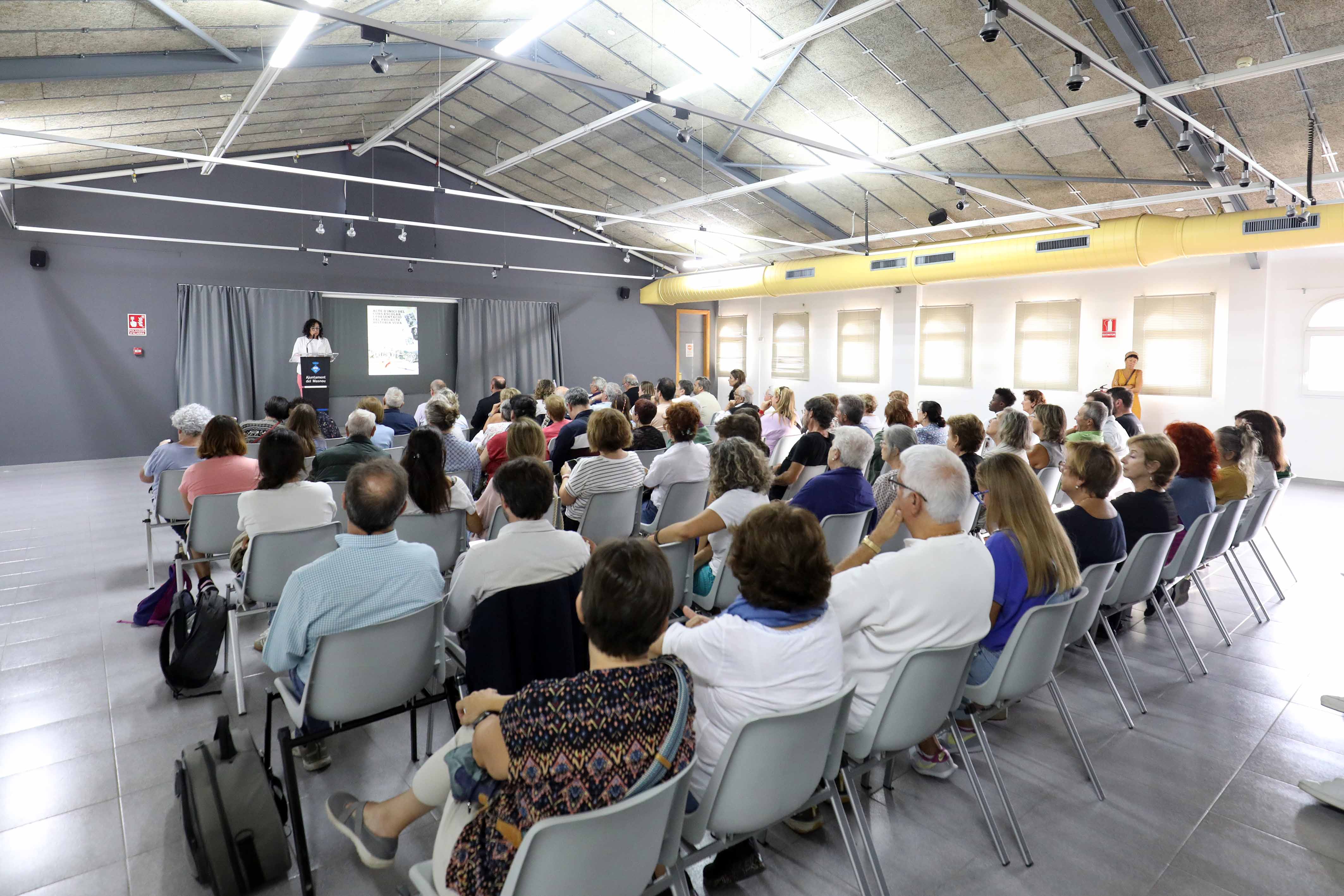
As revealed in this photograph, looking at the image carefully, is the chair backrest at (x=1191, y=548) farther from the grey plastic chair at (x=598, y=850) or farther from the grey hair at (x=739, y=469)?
the grey plastic chair at (x=598, y=850)

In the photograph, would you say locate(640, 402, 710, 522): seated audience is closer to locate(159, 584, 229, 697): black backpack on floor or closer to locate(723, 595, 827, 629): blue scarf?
locate(159, 584, 229, 697): black backpack on floor

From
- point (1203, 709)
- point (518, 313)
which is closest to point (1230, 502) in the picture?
point (1203, 709)

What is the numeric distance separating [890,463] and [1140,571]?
128 centimetres

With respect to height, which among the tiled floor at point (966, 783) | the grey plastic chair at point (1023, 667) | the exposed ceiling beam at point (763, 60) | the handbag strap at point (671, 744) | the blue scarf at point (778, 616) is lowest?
the tiled floor at point (966, 783)

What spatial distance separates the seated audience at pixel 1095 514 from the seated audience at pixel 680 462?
75.0 inches

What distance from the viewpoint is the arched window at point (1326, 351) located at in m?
9.23

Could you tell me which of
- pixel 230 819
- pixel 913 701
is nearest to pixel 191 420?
pixel 230 819

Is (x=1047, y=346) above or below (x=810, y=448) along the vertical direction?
above

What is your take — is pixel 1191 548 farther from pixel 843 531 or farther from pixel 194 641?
pixel 194 641

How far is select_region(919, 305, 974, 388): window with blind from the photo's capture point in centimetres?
1250

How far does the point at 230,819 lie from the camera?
2.08 m

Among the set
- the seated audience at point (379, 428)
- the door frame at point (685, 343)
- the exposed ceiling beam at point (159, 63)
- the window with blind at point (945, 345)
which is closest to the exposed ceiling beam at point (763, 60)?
the exposed ceiling beam at point (159, 63)

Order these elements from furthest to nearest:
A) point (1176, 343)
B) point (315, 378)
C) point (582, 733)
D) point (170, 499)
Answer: point (315, 378) < point (1176, 343) < point (170, 499) < point (582, 733)

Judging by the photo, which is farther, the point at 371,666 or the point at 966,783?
the point at 966,783
